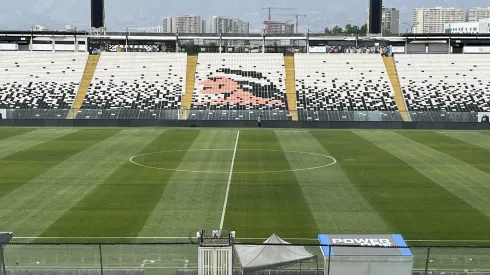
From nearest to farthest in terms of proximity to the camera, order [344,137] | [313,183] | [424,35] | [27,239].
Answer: [27,239] → [313,183] → [344,137] → [424,35]

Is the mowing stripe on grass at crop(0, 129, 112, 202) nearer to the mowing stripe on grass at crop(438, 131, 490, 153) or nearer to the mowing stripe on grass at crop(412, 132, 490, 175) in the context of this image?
the mowing stripe on grass at crop(412, 132, 490, 175)

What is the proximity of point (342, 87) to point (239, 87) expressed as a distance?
1160 cm

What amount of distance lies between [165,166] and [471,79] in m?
49.5

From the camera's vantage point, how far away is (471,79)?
73.2m

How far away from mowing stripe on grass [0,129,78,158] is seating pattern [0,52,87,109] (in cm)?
1365

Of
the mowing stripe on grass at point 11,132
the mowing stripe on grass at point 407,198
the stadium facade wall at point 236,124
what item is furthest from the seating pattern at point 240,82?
the mowing stripe on grass at point 407,198

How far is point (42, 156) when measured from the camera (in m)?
38.2

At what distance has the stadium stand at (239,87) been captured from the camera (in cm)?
5900

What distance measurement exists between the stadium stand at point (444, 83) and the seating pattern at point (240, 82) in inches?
565

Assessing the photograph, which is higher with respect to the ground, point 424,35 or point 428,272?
point 424,35

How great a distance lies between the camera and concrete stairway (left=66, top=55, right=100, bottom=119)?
57.8m

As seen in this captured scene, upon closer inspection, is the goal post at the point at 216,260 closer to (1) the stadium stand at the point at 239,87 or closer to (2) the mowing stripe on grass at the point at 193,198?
(2) the mowing stripe on grass at the point at 193,198

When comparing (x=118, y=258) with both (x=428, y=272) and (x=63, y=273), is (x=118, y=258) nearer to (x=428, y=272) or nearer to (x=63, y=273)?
(x=63, y=273)

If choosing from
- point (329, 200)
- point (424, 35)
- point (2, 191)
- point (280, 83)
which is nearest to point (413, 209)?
point (329, 200)
